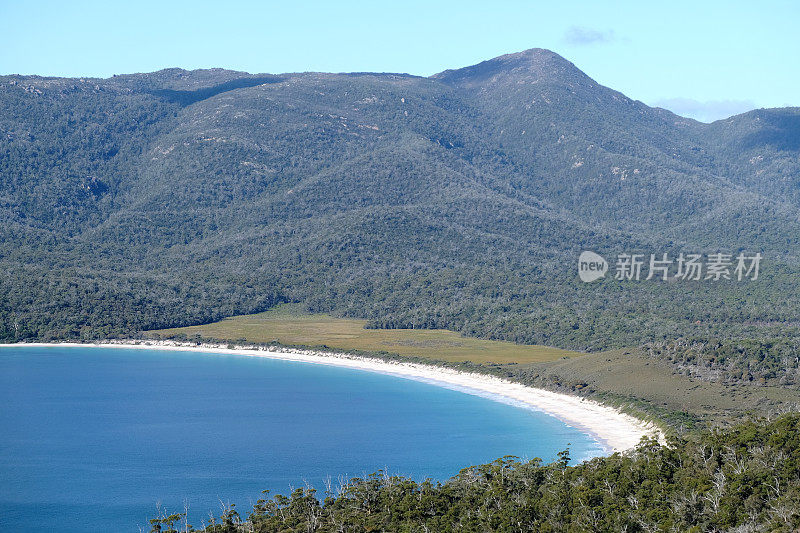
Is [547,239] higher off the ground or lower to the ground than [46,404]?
higher

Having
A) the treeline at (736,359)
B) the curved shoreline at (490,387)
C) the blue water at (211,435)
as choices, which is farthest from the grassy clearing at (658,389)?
the blue water at (211,435)

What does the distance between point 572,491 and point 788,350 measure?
50492 millimetres

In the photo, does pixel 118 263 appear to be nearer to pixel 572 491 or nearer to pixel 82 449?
pixel 82 449

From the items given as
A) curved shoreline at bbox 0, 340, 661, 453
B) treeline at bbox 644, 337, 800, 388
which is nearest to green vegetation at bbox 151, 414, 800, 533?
curved shoreline at bbox 0, 340, 661, 453

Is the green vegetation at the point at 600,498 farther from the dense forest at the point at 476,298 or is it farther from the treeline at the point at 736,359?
the treeline at the point at 736,359

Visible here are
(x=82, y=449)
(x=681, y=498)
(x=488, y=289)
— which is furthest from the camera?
(x=488, y=289)

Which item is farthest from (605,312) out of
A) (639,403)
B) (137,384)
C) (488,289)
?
(137,384)

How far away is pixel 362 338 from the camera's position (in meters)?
123

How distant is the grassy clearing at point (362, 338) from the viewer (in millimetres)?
108625

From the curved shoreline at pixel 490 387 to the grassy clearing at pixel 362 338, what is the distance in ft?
14.7

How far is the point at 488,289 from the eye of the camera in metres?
148

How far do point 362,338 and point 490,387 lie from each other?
36.8 metres

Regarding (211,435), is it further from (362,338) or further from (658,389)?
(362,338)

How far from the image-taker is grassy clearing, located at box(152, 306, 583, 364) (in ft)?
356
